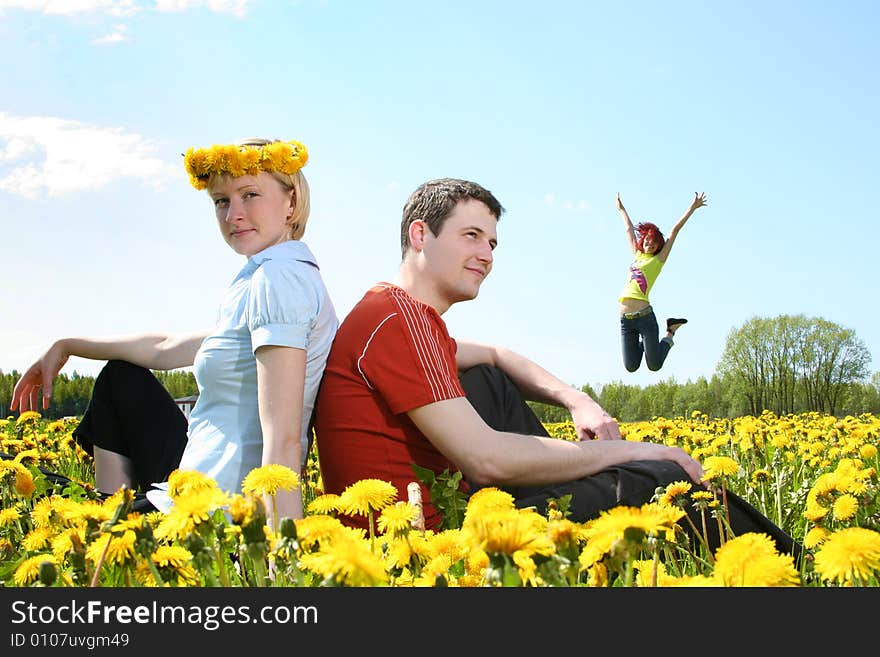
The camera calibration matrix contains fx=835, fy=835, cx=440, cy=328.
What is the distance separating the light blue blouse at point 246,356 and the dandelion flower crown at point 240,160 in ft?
1.05

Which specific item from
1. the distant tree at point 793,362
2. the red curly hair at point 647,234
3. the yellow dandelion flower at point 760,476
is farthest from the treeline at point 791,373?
the yellow dandelion flower at point 760,476

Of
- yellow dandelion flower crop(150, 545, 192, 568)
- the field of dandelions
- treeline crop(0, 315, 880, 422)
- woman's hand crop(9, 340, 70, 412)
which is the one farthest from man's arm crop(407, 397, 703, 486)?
treeline crop(0, 315, 880, 422)

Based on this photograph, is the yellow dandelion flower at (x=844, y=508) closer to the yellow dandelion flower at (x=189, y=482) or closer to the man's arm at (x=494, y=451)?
the man's arm at (x=494, y=451)

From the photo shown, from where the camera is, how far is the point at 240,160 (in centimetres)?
286

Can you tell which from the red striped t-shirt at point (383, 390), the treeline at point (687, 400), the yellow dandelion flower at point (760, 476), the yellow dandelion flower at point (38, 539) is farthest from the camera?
the treeline at point (687, 400)

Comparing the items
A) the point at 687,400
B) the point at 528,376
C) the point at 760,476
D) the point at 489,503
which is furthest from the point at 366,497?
the point at 687,400

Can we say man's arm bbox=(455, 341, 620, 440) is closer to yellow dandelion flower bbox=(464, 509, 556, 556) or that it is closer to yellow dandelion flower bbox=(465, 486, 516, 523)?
yellow dandelion flower bbox=(465, 486, 516, 523)

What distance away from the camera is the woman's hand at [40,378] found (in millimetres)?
3449

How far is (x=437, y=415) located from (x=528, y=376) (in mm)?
1309

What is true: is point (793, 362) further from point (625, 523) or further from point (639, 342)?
point (625, 523)

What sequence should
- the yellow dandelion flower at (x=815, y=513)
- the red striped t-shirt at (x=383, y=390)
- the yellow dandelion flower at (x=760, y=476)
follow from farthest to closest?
the yellow dandelion flower at (x=760, y=476) → the yellow dandelion flower at (x=815, y=513) → the red striped t-shirt at (x=383, y=390)
